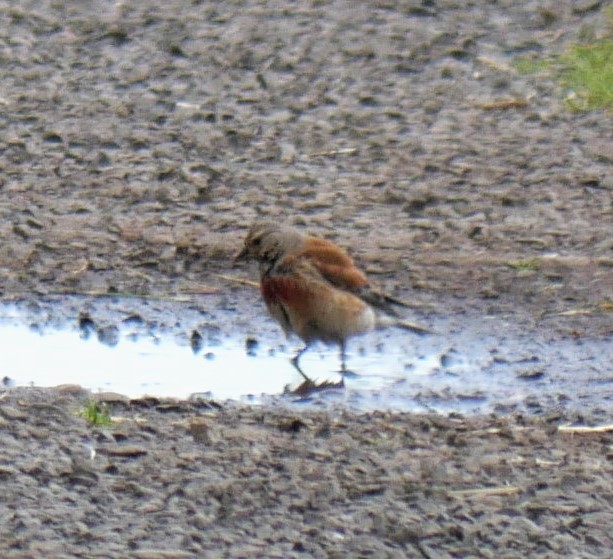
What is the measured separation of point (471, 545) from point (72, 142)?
5.97m

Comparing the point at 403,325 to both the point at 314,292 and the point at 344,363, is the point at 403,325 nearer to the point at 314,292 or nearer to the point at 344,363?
the point at 344,363

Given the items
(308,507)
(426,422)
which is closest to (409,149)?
(426,422)

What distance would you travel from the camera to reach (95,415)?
652 cm

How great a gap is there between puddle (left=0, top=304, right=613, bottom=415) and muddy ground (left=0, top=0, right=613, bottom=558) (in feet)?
0.83

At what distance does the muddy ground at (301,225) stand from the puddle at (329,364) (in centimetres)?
25

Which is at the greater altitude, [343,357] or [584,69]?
[584,69]

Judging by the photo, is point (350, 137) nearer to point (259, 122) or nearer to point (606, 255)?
point (259, 122)

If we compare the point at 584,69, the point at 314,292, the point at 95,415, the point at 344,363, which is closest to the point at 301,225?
the point at 314,292

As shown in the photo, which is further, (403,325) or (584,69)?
(584,69)

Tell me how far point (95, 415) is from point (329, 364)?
5.57 feet

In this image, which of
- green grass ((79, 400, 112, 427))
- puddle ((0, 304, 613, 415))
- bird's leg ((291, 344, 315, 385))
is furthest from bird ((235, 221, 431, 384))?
green grass ((79, 400, 112, 427))

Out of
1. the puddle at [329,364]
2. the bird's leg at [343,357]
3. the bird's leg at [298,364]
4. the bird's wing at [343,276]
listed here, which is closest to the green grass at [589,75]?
the puddle at [329,364]

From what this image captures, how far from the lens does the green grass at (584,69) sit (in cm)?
1117

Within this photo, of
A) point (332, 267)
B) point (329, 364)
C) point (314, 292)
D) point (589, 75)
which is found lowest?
point (329, 364)
